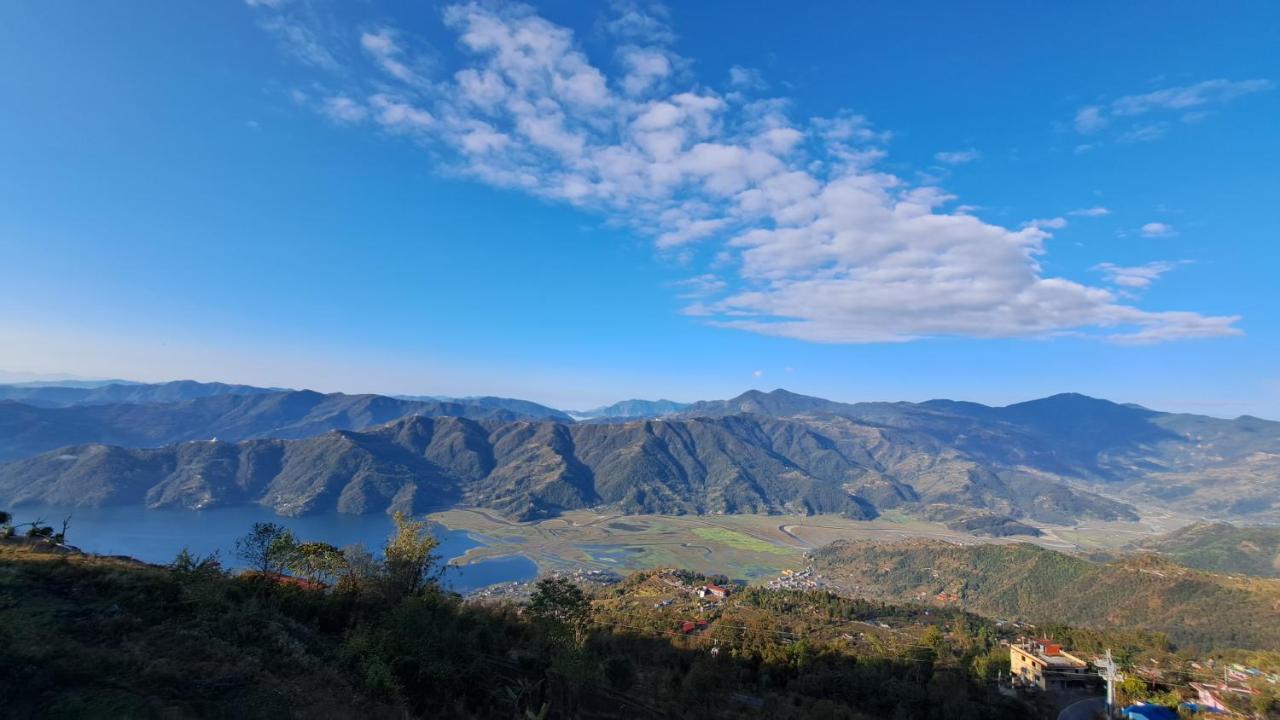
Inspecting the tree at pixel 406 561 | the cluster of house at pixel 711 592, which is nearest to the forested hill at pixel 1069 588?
the cluster of house at pixel 711 592

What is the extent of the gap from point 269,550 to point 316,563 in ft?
8.62

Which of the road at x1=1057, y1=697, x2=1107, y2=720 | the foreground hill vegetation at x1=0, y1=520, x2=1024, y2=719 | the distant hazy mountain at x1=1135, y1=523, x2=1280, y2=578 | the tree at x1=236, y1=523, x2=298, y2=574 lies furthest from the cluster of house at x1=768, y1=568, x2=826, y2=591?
the tree at x1=236, y1=523, x2=298, y2=574

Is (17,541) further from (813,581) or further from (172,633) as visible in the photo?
(813,581)

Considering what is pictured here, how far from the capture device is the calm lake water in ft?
462

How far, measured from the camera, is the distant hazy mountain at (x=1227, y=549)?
6191 inches

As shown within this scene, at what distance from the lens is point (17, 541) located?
2591 cm

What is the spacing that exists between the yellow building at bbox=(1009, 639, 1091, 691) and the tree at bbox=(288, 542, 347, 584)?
53.3 m

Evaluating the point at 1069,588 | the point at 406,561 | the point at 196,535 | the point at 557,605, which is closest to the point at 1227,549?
the point at 1069,588

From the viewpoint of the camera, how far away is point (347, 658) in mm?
18500

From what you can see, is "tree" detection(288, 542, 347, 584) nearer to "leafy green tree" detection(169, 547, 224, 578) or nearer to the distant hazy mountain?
"leafy green tree" detection(169, 547, 224, 578)

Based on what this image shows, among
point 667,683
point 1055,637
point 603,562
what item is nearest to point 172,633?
point 667,683

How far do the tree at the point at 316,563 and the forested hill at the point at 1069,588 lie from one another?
113472 millimetres

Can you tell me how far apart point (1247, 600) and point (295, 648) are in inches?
5452

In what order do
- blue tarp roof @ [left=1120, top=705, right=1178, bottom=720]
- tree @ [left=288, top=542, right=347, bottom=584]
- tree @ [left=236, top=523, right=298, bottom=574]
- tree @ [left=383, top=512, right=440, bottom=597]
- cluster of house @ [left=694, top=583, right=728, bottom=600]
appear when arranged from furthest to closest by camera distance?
cluster of house @ [left=694, top=583, right=728, bottom=600] → blue tarp roof @ [left=1120, top=705, right=1178, bottom=720] → tree @ [left=236, top=523, right=298, bottom=574] → tree @ [left=288, top=542, right=347, bottom=584] → tree @ [left=383, top=512, right=440, bottom=597]
